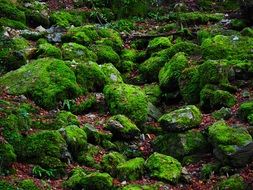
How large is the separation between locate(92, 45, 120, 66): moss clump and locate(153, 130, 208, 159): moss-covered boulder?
486 centimetres

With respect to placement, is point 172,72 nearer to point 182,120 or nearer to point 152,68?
point 152,68

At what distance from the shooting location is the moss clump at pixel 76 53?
487 inches

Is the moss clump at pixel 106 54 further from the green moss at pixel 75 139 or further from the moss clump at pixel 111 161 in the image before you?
the moss clump at pixel 111 161

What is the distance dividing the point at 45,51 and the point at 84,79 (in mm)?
1796

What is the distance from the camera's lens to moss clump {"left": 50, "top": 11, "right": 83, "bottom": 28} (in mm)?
15430

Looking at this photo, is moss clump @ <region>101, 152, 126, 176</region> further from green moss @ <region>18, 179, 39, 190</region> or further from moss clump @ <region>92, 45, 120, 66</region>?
moss clump @ <region>92, 45, 120, 66</region>

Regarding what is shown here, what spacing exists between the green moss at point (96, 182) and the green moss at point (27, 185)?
2.79 feet

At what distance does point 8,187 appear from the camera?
6.64 metres

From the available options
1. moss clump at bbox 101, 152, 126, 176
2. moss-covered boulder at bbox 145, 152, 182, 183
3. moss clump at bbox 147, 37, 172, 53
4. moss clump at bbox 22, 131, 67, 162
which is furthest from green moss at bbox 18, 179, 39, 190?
moss clump at bbox 147, 37, 172, 53

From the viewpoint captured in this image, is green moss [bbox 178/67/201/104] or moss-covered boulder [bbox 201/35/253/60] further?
moss-covered boulder [bbox 201/35/253/60]

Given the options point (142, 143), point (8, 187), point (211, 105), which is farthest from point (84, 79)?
point (8, 187)

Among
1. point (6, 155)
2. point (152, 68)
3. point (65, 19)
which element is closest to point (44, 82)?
point (6, 155)

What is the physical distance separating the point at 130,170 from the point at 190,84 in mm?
4068

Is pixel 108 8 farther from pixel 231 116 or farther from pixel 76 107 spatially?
pixel 231 116
